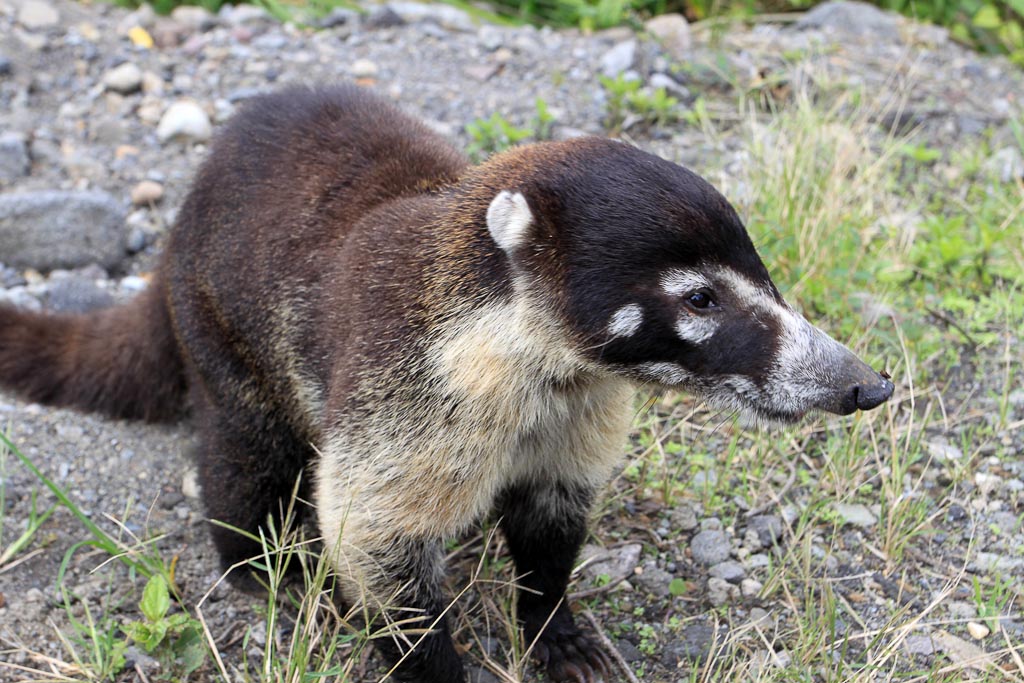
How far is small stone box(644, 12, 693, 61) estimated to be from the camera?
325 inches

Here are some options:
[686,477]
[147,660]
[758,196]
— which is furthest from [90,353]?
[758,196]

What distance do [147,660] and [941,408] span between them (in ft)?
11.8

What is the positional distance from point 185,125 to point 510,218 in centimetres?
451

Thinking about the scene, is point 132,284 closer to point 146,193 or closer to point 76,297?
point 76,297

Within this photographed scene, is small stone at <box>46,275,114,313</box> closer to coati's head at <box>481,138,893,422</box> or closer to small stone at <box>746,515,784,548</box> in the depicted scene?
coati's head at <box>481,138,893,422</box>

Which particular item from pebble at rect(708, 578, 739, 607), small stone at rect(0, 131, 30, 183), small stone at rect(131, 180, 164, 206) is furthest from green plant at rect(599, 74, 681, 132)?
small stone at rect(0, 131, 30, 183)

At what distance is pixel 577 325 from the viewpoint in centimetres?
368

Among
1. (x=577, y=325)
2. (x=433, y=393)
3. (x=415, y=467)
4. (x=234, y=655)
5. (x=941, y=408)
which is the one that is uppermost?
(x=577, y=325)

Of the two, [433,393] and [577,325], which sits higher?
[577,325]

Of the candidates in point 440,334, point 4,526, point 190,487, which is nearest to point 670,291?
point 440,334

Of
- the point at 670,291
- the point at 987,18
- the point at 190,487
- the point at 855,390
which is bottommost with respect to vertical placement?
the point at 190,487

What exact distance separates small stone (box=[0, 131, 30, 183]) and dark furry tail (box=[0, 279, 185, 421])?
70.3 inches

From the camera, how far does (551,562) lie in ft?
14.8

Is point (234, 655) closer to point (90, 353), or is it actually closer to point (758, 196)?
point (90, 353)
